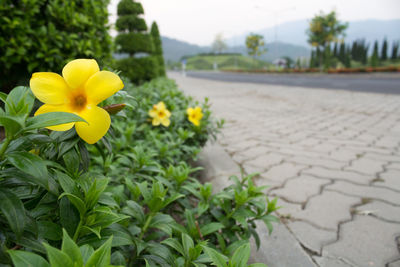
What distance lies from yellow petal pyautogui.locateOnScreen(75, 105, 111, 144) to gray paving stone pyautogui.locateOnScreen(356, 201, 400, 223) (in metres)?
2.05

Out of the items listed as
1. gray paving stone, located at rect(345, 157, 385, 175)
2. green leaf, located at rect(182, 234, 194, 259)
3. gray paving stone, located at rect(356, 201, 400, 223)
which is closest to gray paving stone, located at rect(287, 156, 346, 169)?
gray paving stone, located at rect(345, 157, 385, 175)

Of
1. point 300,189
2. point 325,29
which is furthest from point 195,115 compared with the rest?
point 325,29

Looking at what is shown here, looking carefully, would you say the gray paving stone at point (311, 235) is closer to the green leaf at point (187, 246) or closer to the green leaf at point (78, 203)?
the green leaf at point (187, 246)

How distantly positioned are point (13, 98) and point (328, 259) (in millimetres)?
1650

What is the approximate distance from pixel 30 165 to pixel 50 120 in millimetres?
102

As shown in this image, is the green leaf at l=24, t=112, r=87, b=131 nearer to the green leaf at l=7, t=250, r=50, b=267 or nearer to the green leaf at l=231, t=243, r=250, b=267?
the green leaf at l=7, t=250, r=50, b=267

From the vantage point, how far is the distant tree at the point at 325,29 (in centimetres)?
3428

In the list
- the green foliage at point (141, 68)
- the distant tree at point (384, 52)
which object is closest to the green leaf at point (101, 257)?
the green foliage at point (141, 68)

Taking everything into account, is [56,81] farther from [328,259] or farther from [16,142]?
[328,259]

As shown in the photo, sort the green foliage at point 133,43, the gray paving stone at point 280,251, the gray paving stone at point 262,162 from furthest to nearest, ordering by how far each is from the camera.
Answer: the green foliage at point 133,43
the gray paving stone at point 262,162
the gray paving stone at point 280,251

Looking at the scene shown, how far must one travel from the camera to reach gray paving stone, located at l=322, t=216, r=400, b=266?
1.52 meters

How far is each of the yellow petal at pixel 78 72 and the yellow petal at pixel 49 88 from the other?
22mm

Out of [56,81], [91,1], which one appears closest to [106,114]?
[56,81]

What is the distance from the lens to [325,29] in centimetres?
3541
